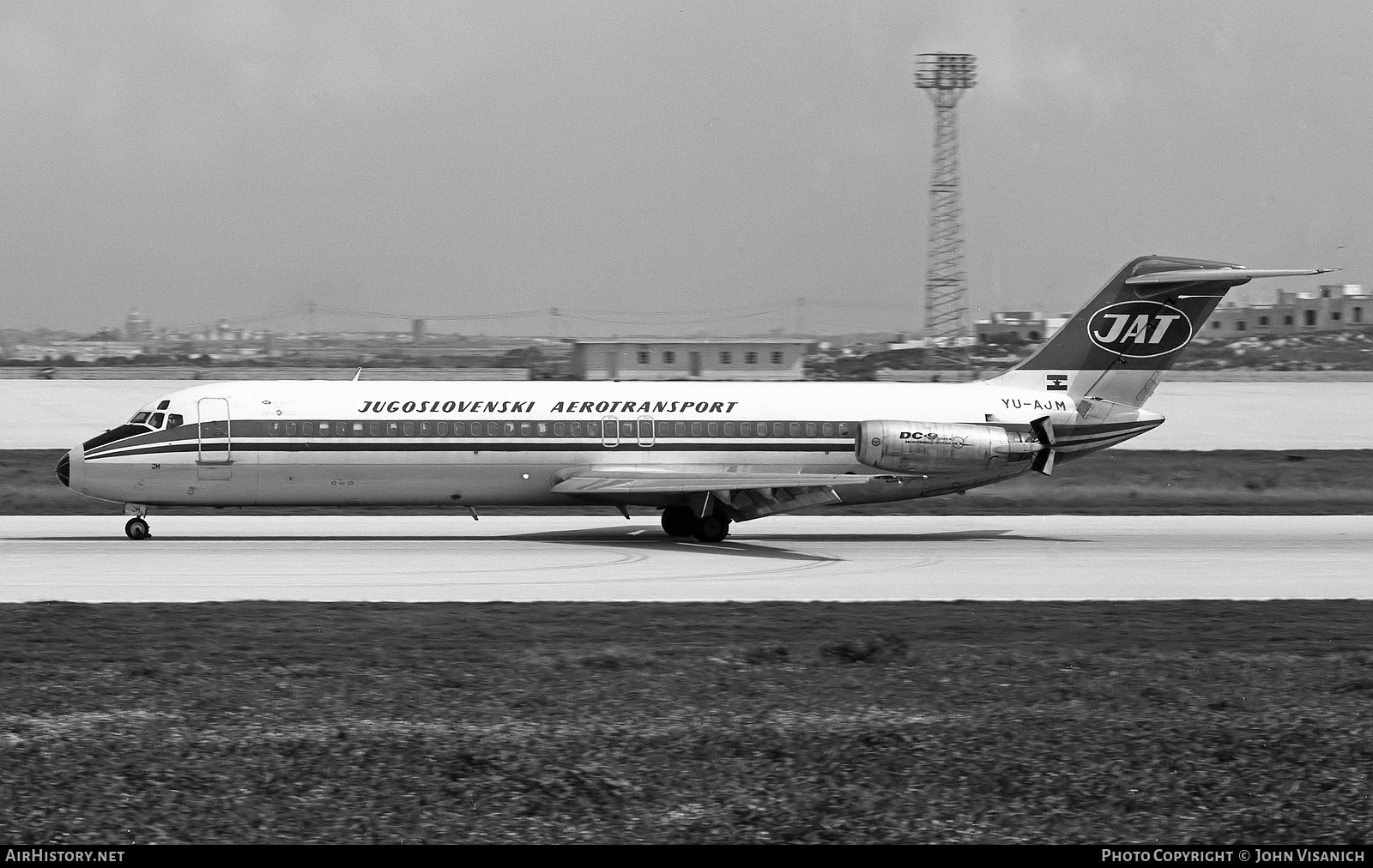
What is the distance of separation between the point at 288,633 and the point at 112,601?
459cm

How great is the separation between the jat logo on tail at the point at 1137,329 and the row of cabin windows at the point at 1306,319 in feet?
431

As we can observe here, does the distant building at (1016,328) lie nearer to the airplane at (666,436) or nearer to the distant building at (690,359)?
the distant building at (690,359)

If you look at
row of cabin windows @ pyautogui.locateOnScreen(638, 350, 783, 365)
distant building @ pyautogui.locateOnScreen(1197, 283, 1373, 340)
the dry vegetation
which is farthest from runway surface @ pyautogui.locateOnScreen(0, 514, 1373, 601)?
distant building @ pyautogui.locateOnScreen(1197, 283, 1373, 340)

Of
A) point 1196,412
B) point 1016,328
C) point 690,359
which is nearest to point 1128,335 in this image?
point 1196,412

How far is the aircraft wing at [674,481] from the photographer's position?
30766mm

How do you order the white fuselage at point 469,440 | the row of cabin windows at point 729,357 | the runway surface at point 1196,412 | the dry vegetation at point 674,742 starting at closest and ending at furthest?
the dry vegetation at point 674,742 < the white fuselage at point 469,440 < the runway surface at point 1196,412 < the row of cabin windows at point 729,357

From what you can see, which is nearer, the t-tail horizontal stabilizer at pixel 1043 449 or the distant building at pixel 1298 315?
the t-tail horizontal stabilizer at pixel 1043 449

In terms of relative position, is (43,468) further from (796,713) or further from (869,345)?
(869,345)

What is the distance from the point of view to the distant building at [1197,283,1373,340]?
16188 cm

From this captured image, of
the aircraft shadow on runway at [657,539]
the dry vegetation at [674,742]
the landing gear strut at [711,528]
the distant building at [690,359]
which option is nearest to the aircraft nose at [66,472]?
the aircraft shadow on runway at [657,539]

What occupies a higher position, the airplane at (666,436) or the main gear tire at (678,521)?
the airplane at (666,436)

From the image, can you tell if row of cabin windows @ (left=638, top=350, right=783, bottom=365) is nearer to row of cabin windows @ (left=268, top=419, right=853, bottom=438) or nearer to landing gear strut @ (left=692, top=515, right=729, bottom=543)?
row of cabin windows @ (left=268, top=419, right=853, bottom=438)

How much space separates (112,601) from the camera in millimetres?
22031

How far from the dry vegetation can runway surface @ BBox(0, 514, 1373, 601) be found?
568 centimetres
